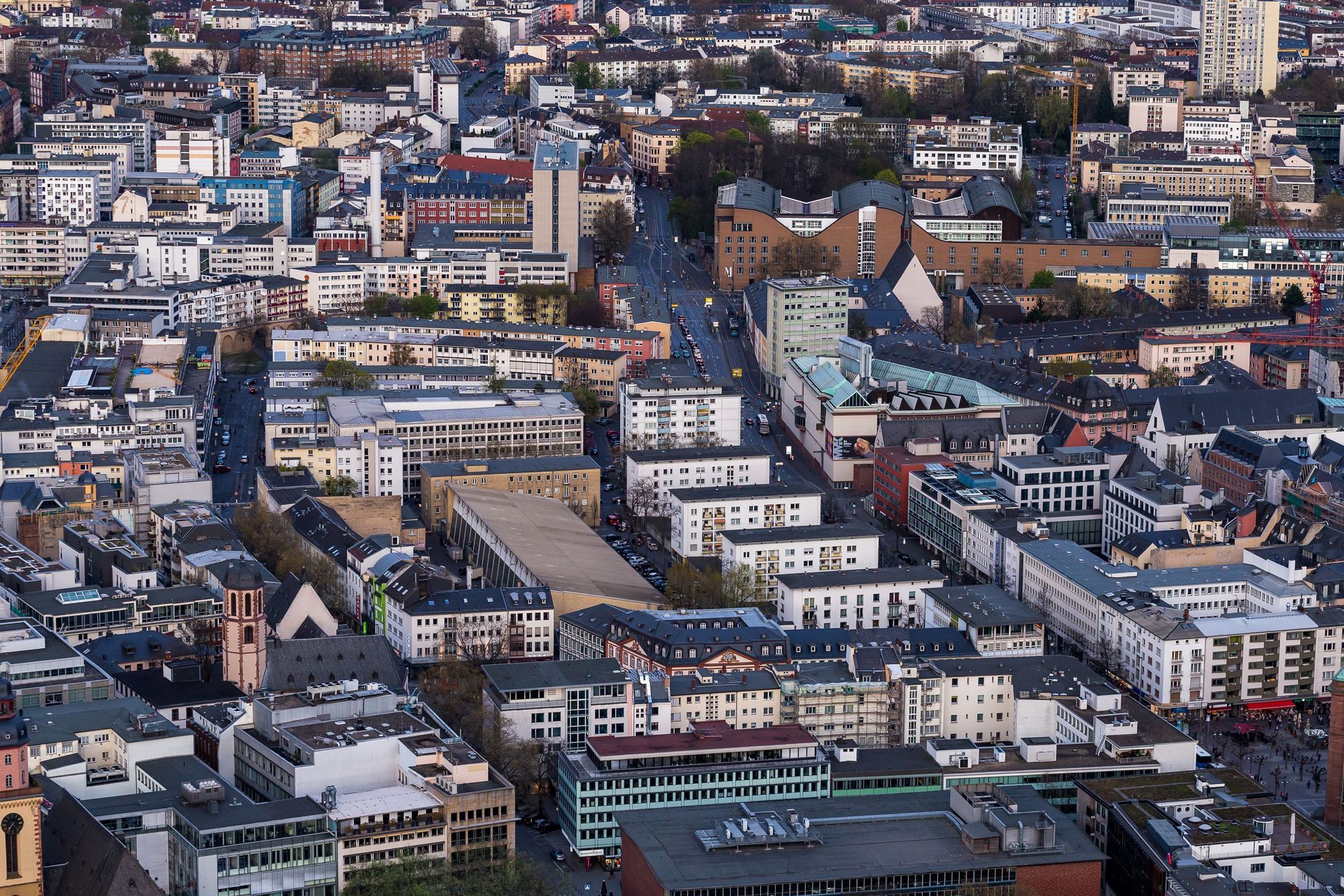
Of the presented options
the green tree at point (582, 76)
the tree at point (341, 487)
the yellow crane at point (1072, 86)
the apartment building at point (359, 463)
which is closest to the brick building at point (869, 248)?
the yellow crane at point (1072, 86)

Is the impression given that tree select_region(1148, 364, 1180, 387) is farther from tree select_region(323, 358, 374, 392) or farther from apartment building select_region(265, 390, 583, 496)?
tree select_region(323, 358, 374, 392)

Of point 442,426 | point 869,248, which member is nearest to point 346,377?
point 442,426

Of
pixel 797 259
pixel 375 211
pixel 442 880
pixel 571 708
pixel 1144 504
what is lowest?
pixel 442 880

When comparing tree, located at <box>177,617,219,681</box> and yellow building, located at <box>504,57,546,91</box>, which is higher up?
yellow building, located at <box>504,57,546,91</box>

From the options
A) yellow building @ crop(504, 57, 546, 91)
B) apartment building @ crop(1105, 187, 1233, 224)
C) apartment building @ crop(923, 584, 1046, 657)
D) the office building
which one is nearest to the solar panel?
apartment building @ crop(923, 584, 1046, 657)

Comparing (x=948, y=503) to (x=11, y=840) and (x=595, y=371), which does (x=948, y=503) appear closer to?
(x=595, y=371)

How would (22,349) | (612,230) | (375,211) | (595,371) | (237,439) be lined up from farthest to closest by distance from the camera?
1. (612,230)
2. (375,211)
3. (22,349)
4. (595,371)
5. (237,439)
